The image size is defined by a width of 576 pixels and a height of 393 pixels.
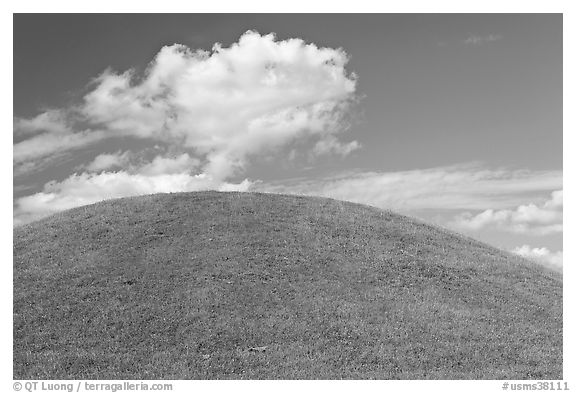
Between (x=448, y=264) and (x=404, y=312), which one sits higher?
(x=448, y=264)

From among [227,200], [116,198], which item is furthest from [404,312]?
[116,198]

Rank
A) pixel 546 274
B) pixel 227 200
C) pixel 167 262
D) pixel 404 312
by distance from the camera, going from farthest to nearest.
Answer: pixel 227 200
pixel 546 274
pixel 167 262
pixel 404 312

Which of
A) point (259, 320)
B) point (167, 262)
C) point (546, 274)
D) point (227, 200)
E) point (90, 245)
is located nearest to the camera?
point (259, 320)

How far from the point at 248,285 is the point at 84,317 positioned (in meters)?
8.39

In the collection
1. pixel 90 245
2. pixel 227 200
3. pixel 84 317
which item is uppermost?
pixel 227 200

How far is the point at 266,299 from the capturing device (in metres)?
27.2

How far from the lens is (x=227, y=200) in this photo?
141 ft

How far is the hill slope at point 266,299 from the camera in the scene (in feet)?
72.9

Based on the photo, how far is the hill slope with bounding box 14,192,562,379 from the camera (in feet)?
72.9

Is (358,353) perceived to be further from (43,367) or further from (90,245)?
(90,245)

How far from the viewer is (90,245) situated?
3494 cm

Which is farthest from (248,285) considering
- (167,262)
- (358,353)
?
(358,353)
